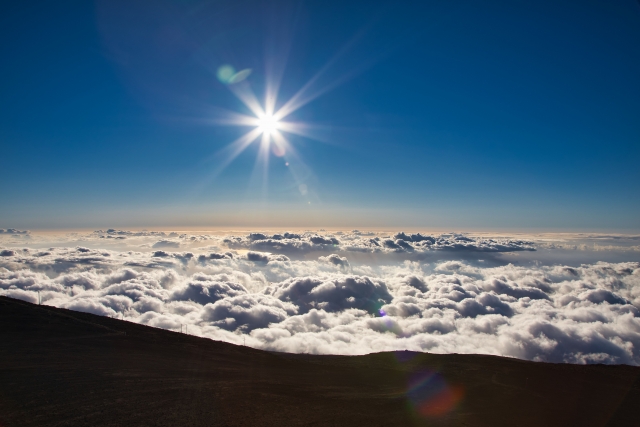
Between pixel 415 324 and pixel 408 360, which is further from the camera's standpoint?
pixel 415 324

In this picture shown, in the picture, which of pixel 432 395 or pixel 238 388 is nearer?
pixel 238 388

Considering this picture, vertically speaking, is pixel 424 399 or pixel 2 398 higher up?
pixel 2 398


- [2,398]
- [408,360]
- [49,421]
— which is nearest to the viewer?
[49,421]

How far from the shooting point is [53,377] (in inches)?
569

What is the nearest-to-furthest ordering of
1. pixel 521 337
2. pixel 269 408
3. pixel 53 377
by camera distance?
pixel 269 408 < pixel 53 377 < pixel 521 337

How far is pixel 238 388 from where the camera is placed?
49.0ft

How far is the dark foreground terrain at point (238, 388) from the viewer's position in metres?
11.4

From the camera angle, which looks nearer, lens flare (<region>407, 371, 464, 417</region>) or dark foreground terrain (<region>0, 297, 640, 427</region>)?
dark foreground terrain (<region>0, 297, 640, 427</region>)

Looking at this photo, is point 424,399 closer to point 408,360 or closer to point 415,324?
point 408,360

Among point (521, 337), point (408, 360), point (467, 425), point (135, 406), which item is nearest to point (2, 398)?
point (135, 406)

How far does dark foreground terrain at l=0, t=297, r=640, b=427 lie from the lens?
37.4 ft

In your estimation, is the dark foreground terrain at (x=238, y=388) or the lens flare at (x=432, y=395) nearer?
the dark foreground terrain at (x=238, y=388)

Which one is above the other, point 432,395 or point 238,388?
point 238,388

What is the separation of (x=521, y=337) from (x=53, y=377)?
399ft
